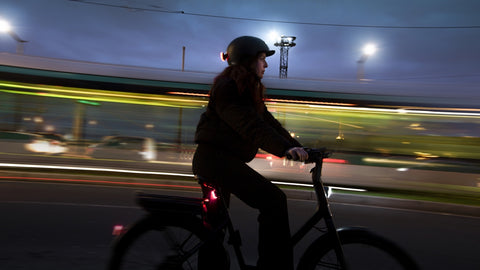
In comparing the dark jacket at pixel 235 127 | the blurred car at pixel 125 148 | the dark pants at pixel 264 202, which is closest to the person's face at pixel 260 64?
the dark jacket at pixel 235 127

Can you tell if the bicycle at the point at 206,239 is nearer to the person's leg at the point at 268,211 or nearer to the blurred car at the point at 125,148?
the person's leg at the point at 268,211

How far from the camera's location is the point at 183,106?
27.7 ft

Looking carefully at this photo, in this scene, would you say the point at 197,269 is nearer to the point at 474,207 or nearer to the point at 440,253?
the point at 440,253

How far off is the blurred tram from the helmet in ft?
20.5

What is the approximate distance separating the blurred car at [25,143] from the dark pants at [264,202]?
761cm

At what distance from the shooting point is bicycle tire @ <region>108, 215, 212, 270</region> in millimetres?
1954

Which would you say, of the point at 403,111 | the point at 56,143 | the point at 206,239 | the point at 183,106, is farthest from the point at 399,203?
the point at 56,143

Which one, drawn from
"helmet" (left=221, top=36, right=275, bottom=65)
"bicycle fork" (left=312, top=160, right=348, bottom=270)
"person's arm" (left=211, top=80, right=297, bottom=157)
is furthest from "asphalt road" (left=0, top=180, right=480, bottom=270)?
"helmet" (left=221, top=36, right=275, bottom=65)

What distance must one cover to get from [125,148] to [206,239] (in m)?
6.96

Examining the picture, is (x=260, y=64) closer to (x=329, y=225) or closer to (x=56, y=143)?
(x=329, y=225)

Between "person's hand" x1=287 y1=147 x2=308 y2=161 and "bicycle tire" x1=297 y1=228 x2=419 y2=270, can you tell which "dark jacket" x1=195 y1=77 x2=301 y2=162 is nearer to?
"person's hand" x1=287 y1=147 x2=308 y2=161

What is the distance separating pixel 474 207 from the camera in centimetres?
630

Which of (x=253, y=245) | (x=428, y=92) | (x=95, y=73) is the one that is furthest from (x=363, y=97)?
(x=95, y=73)

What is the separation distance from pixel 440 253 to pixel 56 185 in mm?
7047
